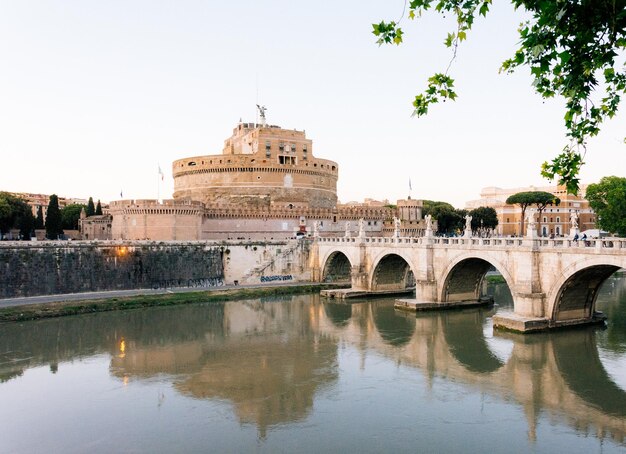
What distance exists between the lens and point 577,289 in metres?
21.7

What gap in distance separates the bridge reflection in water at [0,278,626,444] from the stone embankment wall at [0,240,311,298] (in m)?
6.35


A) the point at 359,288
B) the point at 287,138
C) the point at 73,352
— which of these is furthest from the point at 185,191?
the point at 73,352

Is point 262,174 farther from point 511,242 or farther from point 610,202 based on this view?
point 511,242

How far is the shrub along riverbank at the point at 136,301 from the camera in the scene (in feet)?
86.0

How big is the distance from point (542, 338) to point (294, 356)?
9.52m

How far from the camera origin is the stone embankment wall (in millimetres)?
30938

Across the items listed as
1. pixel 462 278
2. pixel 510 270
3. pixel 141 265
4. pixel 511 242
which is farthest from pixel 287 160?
pixel 510 270

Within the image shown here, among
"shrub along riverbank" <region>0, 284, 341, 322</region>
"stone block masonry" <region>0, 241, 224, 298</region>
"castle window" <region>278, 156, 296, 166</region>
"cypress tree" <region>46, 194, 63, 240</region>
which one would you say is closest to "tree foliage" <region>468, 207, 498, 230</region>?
"castle window" <region>278, 156, 296, 166</region>

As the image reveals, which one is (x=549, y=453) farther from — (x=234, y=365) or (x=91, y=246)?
(x=91, y=246)

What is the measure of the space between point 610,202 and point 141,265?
34.6 meters

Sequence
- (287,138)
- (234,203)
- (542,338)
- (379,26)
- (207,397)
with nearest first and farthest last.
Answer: (379,26), (207,397), (542,338), (234,203), (287,138)

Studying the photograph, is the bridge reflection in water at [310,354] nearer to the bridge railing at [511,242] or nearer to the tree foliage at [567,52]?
the bridge railing at [511,242]

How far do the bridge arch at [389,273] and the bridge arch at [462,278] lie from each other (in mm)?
5004

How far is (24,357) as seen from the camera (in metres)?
19.6
